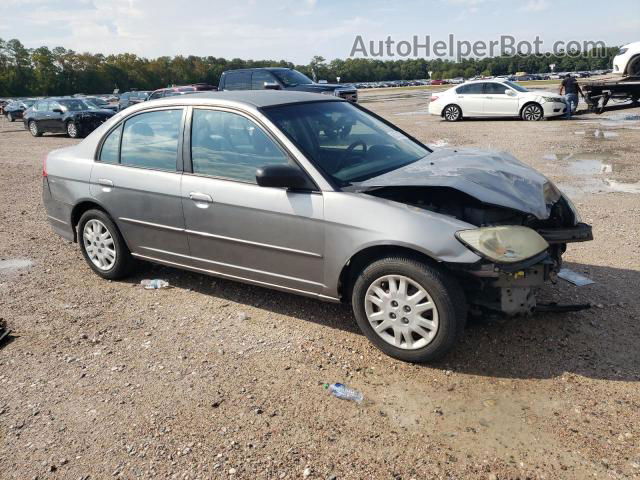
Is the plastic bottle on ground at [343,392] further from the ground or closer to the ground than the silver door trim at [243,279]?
closer to the ground

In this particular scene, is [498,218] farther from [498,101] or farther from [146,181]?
[498,101]

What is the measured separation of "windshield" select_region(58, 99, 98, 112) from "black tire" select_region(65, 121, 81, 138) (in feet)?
1.94

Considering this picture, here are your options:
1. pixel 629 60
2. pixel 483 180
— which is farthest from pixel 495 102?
pixel 483 180

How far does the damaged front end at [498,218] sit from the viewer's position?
3.16 m

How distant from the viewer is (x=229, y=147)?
13.5 feet

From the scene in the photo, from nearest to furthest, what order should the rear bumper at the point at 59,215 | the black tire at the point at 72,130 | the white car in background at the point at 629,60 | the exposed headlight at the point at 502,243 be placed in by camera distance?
1. the exposed headlight at the point at 502,243
2. the rear bumper at the point at 59,215
3. the white car in background at the point at 629,60
4. the black tire at the point at 72,130

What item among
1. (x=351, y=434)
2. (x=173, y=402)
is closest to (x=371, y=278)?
(x=351, y=434)

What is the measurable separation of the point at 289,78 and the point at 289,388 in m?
14.4

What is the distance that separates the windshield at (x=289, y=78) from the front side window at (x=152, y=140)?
11765mm

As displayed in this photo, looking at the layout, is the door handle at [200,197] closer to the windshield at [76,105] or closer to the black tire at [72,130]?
the black tire at [72,130]

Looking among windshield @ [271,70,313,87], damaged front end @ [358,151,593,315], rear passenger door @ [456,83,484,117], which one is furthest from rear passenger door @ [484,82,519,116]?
damaged front end @ [358,151,593,315]

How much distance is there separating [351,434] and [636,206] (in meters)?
5.83

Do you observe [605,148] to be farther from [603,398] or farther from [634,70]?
[603,398]

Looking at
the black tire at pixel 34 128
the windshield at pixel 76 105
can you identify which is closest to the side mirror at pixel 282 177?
the windshield at pixel 76 105
